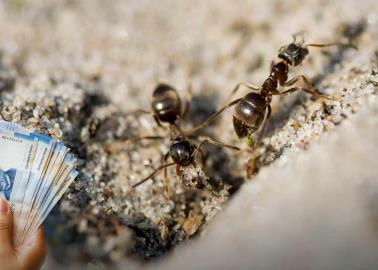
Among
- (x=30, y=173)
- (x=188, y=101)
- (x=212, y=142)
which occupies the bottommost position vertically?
(x=30, y=173)

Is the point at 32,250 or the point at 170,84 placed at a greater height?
the point at 170,84

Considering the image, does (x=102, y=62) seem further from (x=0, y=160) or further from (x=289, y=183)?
(x=289, y=183)

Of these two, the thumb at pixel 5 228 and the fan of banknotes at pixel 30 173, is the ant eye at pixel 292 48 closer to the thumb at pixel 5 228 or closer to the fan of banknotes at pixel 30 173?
the fan of banknotes at pixel 30 173

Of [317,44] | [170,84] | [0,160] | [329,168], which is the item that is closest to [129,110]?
[170,84]

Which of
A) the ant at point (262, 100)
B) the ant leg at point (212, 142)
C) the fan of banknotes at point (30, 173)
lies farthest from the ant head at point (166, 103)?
the fan of banknotes at point (30, 173)

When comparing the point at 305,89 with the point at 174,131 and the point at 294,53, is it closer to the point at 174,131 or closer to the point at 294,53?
the point at 294,53

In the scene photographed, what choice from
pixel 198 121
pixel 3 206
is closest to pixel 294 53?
pixel 198 121
